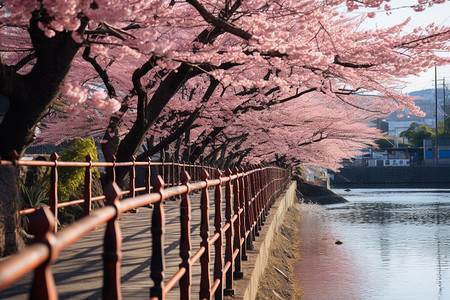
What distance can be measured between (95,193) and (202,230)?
761 centimetres

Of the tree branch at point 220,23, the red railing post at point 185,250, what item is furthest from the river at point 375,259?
the red railing post at point 185,250

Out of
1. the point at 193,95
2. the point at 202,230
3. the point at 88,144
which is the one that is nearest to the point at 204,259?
the point at 202,230

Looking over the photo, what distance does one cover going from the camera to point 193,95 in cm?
1688

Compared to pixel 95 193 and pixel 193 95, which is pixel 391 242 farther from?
pixel 95 193

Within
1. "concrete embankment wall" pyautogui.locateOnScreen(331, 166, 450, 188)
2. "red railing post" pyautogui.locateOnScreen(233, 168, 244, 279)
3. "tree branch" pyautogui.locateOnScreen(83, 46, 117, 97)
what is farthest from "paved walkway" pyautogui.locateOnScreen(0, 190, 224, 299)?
"concrete embankment wall" pyautogui.locateOnScreen(331, 166, 450, 188)

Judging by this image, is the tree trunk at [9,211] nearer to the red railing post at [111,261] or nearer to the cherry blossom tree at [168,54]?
the cherry blossom tree at [168,54]

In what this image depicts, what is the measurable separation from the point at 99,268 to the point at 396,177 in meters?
73.7

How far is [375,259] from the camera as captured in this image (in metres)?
14.3

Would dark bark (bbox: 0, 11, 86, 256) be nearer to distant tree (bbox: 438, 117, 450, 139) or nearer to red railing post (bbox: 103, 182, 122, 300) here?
red railing post (bbox: 103, 182, 122, 300)

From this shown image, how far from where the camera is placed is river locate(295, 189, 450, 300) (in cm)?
1077

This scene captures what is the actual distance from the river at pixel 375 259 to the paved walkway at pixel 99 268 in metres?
3.70

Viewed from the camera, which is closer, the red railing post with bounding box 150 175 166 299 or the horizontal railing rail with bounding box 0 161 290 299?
the horizontal railing rail with bounding box 0 161 290 299

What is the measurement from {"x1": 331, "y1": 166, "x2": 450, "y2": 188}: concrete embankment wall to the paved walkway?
65.1m

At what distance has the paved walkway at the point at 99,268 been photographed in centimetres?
474
